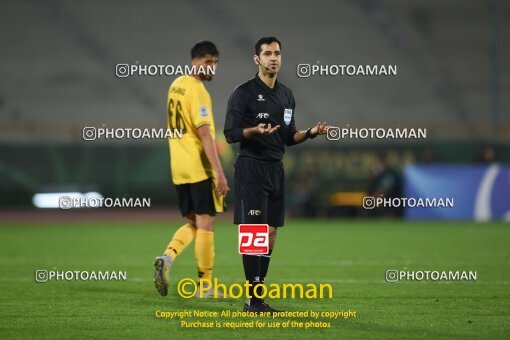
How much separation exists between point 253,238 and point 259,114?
102 cm

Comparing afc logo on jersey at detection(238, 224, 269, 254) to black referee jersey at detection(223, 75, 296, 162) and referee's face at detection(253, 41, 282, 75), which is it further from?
referee's face at detection(253, 41, 282, 75)

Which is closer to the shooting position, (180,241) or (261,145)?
(261,145)

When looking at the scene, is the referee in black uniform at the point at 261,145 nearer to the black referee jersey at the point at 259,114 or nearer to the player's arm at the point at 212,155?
the black referee jersey at the point at 259,114

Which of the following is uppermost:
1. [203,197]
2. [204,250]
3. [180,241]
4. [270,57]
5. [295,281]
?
[270,57]

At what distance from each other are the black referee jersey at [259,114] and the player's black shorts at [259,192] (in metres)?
0.09

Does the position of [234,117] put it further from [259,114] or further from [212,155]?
[212,155]

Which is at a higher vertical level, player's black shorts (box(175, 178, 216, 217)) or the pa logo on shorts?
the pa logo on shorts

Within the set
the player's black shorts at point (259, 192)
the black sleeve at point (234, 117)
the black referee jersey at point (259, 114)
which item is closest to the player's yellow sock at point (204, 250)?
the player's black shorts at point (259, 192)

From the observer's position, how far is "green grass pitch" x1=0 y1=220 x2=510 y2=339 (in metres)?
6.78

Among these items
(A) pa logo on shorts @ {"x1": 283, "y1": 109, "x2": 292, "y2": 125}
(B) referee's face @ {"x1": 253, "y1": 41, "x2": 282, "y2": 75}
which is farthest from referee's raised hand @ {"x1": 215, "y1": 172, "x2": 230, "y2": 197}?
(B) referee's face @ {"x1": 253, "y1": 41, "x2": 282, "y2": 75}

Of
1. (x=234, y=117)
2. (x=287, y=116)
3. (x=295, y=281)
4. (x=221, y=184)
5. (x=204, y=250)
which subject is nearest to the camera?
(x=234, y=117)

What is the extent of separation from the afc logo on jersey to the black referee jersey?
584 millimetres

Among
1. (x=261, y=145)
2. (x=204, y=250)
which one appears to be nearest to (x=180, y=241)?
(x=204, y=250)

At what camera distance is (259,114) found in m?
7.75
